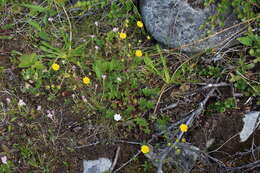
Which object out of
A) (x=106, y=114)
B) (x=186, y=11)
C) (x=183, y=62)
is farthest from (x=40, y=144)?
(x=186, y=11)

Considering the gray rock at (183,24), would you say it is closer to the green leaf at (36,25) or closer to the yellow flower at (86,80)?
the yellow flower at (86,80)

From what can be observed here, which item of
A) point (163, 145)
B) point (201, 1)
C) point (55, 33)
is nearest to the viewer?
point (163, 145)

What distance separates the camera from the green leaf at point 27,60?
245 cm

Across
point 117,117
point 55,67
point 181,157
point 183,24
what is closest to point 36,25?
point 55,67

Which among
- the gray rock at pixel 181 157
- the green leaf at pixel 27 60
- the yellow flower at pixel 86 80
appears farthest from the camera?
the green leaf at pixel 27 60

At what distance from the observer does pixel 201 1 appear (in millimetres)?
2432

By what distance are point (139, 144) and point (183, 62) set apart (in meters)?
0.88

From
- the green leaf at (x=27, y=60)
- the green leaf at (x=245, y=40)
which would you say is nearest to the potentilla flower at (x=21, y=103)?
the green leaf at (x=27, y=60)

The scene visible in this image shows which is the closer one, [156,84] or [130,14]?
[156,84]

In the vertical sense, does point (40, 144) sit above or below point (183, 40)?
below

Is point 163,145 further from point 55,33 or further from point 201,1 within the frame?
point 55,33

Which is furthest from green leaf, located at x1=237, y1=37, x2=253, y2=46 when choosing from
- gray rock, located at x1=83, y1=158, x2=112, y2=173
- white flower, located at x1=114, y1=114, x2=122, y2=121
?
gray rock, located at x1=83, y1=158, x2=112, y2=173

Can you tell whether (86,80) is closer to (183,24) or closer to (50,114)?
(50,114)

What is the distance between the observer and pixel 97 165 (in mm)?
2178
